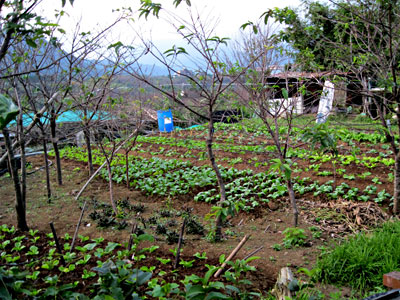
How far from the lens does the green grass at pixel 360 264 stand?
3.19m

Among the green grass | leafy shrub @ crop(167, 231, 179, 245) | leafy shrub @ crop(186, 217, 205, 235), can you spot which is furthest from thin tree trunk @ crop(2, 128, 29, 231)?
the green grass

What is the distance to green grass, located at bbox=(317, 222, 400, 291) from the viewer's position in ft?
10.5

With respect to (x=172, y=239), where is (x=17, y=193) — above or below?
above

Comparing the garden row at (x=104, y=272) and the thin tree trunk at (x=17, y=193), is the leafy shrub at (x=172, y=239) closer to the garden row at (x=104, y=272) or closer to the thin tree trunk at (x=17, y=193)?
the garden row at (x=104, y=272)

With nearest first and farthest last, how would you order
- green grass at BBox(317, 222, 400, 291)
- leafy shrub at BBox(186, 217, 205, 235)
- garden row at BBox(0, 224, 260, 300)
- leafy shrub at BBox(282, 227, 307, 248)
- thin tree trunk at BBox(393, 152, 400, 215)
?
garden row at BBox(0, 224, 260, 300), green grass at BBox(317, 222, 400, 291), leafy shrub at BBox(282, 227, 307, 248), leafy shrub at BBox(186, 217, 205, 235), thin tree trunk at BBox(393, 152, 400, 215)

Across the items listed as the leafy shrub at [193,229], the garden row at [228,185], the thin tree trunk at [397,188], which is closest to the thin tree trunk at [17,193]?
the leafy shrub at [193,229]

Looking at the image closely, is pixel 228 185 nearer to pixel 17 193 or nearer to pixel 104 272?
pixel 17 193

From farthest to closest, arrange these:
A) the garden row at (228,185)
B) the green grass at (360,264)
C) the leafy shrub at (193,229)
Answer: the garden row at (228,185)
the leafy shrub at (193,229)
the green grass at (360,264)

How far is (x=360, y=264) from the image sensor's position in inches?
129

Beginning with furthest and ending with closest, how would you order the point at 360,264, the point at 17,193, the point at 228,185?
the point at 228,185 < the point at 17,193 < the point at 360,264

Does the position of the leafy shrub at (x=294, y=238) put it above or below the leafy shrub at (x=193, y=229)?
below

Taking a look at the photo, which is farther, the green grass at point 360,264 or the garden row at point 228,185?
the garden row at point 228,185

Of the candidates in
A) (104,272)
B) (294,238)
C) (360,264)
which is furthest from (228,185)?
(104,272)

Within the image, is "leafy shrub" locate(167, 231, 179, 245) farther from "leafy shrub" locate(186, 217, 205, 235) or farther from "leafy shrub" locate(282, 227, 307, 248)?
"leafy shrub" locate(282, 227, 307, 248)
